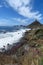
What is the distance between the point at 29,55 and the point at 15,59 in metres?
1.09

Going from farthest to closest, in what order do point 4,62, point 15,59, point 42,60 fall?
point 15,59 < point 4,62 < point 42,60

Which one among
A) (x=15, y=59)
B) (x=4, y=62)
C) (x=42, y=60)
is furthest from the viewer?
(x=15, y=59)

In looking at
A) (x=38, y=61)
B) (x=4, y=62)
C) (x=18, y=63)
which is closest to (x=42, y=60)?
(x=38, y=61)

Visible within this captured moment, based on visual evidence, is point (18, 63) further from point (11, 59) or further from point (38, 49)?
point (38, 49)

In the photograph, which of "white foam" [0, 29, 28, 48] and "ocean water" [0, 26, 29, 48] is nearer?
"ocean water" [0, 26, 29, 48]

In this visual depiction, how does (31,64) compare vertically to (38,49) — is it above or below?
below

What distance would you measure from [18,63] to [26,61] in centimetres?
56

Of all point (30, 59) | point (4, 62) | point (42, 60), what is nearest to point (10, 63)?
point (4, 62)

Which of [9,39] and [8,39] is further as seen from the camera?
[8,39]

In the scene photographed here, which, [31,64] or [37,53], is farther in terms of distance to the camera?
[37,53]

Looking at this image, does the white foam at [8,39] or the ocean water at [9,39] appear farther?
the white foam at [8,39]

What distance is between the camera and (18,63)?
1107 cm

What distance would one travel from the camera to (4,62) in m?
11.0

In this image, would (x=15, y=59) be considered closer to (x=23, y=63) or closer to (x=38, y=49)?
(x=23, y=63)
